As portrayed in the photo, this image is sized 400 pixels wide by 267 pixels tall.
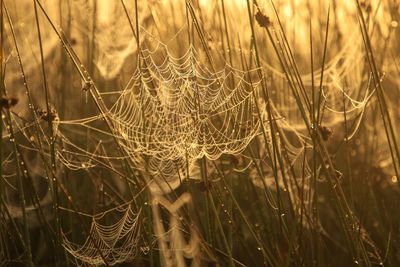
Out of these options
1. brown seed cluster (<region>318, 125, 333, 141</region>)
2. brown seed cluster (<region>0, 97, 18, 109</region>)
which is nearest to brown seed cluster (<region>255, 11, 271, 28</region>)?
brown seed cluster (<region>318, 125, 333, 141</region>)

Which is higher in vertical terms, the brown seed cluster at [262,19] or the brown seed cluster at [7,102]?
the brown seed cluster at [262,19]

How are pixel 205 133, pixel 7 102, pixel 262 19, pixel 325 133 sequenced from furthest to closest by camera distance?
pixel 205 133 → pixel 325 133 → pixel 262 19 → pixel 7 102

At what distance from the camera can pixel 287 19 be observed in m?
3.16

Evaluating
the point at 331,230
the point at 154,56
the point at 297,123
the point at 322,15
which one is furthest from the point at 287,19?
the point at 331,230

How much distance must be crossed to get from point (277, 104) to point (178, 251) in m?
1.32

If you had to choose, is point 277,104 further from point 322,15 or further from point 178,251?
point 178,251

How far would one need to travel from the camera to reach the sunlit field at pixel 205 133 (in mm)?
2109

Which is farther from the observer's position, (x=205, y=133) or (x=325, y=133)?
(x=205, y=133)

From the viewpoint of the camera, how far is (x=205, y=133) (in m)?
2.73

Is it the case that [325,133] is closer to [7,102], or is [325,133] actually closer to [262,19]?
[262,19]

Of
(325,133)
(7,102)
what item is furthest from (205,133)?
(7,102)

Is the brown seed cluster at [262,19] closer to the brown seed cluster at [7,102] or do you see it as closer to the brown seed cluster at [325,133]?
the brown seed cluster at [325,133]

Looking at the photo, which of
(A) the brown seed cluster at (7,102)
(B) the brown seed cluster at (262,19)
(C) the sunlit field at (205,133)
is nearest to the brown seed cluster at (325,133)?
(C) the sunlit field at (205,133)

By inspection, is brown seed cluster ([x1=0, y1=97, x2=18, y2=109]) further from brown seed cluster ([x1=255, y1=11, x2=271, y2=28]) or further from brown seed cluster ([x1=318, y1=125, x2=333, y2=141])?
brown seed cluster ([x1=318, y1=125, x2=333, y2=141])
